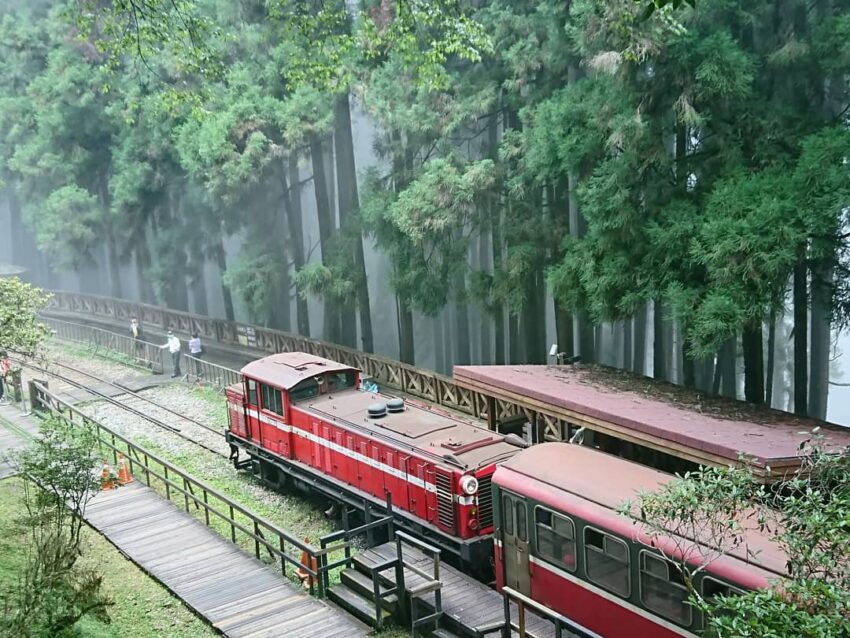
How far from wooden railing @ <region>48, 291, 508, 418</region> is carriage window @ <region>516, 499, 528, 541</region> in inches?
245

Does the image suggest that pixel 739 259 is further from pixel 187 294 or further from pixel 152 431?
pixel 187 294

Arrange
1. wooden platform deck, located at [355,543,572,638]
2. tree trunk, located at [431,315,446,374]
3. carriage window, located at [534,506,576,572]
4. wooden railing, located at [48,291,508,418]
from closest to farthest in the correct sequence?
wooden platform deck, located at [355,543,572,638] < carriage window, located at [534,506,576,572] < wooden railing, located at [48,291,508,418] < tree trunk, located at [431,315,446,374]

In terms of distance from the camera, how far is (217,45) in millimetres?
29281

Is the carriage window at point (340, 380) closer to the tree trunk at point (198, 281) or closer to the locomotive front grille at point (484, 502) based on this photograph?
the locomotive front grille at point (484, 502)

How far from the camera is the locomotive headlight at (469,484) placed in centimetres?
1243

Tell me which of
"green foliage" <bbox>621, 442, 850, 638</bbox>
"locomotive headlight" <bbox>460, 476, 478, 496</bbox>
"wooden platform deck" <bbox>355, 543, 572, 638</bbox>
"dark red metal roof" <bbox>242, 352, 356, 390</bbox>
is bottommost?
"wooden platform deck" <bbox>355, 543, 572, 638</bbox>

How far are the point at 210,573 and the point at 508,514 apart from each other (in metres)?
4.54

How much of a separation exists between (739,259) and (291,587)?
917cm

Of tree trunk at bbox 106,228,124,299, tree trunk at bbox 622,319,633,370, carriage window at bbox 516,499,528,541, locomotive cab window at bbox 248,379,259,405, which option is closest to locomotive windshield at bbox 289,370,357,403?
locomotive cab window at bbox 248,379,259,405

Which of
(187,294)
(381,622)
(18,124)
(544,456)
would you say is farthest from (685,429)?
(18,124)

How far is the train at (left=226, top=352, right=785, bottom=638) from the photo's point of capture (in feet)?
30.6

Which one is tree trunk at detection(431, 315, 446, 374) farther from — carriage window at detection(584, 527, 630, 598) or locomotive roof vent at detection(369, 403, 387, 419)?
carriage window at detection(584, 527, 630, 598)

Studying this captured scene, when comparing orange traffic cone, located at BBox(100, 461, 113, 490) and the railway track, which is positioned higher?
orange traffic cone, located at BBox(100, 461, 113, 490)

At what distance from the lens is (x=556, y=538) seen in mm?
10469
